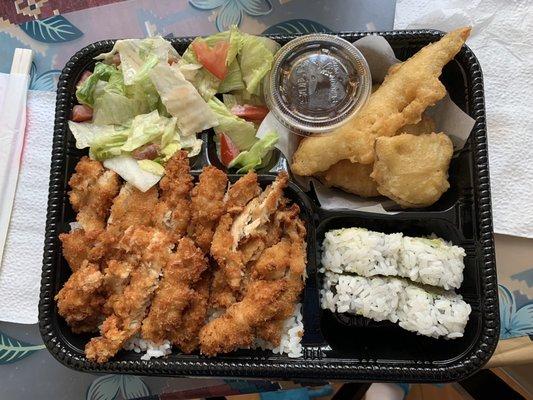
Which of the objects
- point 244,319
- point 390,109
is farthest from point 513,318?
point 244,319

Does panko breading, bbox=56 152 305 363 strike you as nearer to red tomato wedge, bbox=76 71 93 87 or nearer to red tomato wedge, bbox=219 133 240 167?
red tomato wedge, bbox=219 133 240 167

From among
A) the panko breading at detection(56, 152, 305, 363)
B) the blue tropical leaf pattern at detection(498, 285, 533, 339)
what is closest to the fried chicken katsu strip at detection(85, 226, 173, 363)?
the panko breading at detection(56, 152, 305, 363)

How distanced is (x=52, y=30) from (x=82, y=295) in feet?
4.48

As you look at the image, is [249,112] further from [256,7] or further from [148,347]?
[148,347]

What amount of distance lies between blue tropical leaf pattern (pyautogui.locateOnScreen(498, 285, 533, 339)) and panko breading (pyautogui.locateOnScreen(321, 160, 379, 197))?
769 mm

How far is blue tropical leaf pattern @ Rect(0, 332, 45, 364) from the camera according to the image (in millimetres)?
2576

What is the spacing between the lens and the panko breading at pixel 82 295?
6.95ft

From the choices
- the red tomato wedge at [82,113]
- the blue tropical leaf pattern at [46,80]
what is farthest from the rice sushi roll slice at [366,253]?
the blue tropical leaf pattern at [46,80]

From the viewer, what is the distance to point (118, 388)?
255 centimetres

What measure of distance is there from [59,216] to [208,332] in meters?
0.80

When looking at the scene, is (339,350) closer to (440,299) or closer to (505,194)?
(440,299)

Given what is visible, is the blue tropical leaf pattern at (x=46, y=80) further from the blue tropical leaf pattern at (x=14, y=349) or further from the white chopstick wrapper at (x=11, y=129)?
the blue tropical leaf pattern at (x=14, y=349)

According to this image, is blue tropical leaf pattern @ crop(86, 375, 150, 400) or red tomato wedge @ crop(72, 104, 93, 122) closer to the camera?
red tomato wedge @ crop(72, 104, 93, 122)

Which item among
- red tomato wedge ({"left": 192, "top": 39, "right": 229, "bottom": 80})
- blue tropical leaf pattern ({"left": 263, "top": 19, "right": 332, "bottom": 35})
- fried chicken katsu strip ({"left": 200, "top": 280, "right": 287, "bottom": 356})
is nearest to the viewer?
fried chicken katsu strip ({"left": 200, "top": 280, "right": 287, "bottom": 356})
